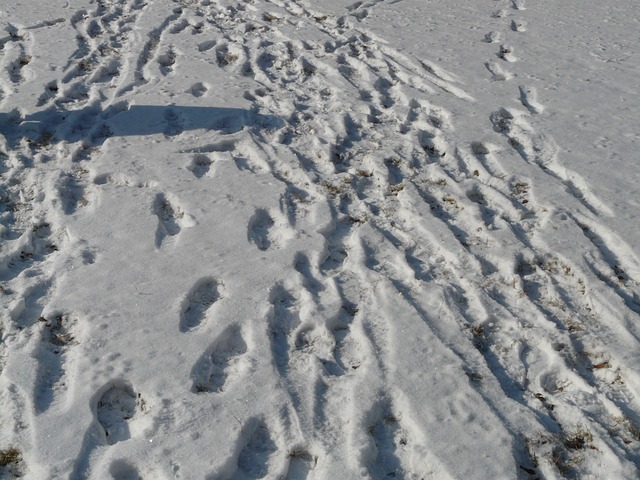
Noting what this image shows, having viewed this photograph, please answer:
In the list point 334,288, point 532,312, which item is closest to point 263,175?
point 334,288

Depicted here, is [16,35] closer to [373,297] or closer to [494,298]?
[373,297]

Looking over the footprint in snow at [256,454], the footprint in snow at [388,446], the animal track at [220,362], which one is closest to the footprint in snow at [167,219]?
the animal track at [220,362]

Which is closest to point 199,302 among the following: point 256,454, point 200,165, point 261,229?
point 261,229

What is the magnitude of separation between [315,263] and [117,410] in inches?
66.2

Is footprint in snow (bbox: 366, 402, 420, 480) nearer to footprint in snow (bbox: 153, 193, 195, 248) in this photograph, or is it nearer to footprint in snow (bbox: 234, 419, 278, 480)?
footprint in snow (bbox: 234, 419, 278, 480)

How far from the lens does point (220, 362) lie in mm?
3711

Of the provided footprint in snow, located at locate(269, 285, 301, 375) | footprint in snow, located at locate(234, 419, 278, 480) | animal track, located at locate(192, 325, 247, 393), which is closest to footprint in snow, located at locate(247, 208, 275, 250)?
footprint in snow, located at locate(269, 285, 301, 375)

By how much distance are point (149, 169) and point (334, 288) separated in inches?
86.7

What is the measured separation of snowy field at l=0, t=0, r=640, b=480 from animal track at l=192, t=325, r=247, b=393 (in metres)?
0.01

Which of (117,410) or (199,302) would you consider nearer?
(117,410)

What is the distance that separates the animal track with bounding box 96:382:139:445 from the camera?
3254 millimetres

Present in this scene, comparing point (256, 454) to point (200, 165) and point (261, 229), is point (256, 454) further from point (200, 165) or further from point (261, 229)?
point (200, 165)

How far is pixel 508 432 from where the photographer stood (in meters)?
3.27

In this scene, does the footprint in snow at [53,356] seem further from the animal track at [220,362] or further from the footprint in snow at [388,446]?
the footprint in snow at [388,446]
